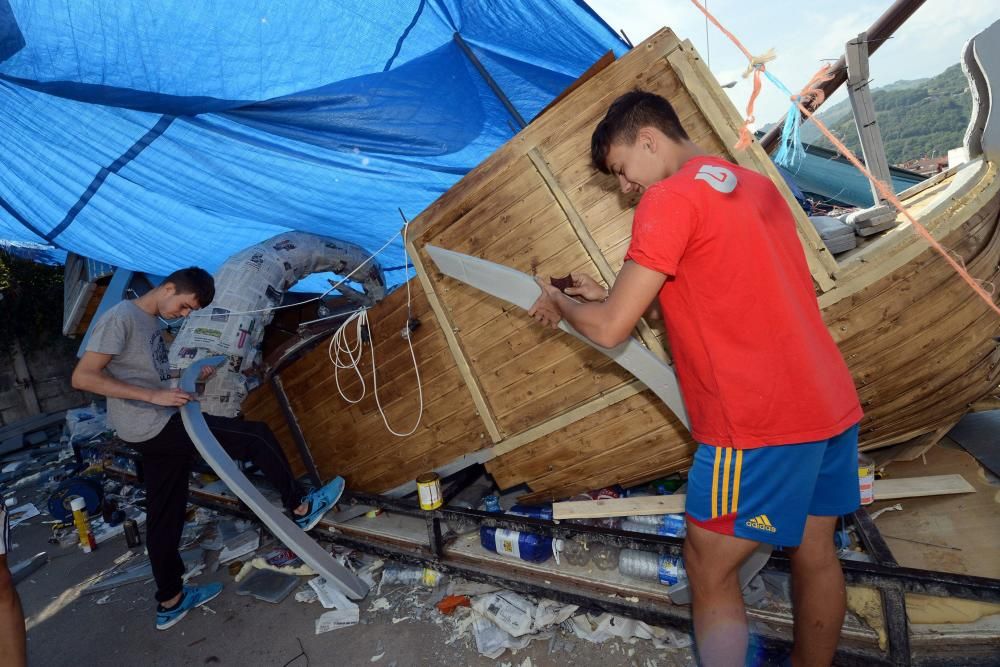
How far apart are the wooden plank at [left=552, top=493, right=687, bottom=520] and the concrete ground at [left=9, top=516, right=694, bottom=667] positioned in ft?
2.01

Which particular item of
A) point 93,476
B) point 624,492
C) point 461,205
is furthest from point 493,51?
point 93,476

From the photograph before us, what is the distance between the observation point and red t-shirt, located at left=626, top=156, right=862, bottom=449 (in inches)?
54.7

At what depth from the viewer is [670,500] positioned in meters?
2.79

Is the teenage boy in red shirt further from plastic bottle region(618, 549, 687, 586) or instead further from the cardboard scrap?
the cardboard scrap

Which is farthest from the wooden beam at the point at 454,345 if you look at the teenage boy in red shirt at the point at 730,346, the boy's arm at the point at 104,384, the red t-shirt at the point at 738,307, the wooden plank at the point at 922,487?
the wooden plank at the point at 922,487

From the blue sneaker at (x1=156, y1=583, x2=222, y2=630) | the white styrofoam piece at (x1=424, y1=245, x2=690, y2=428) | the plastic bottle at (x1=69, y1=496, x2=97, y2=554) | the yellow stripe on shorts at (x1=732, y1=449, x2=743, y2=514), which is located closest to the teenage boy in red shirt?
the yellow stripe on shorts at (x1=732, y1=449, x2=743, y2=514)

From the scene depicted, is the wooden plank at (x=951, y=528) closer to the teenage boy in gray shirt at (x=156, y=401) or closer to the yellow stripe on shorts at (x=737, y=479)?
the yellow stripe on shorts at (x=737, y=479)

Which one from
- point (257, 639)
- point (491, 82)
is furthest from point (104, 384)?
point (491, 82)

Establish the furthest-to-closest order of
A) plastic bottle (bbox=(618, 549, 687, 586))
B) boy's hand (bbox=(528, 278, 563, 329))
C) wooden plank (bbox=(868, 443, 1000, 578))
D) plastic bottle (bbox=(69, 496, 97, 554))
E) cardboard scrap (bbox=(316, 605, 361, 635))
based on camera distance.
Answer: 1. plastic bottle (bbox=(69, 496, 97, 554))
2. cardboard scrap (bbox=(316, 605, 361, 635))
3. plastic bottle (bbox=(618, 549, 687, 586))
4. wooden plank (bbox=(868, 443, 1000, 578))
5. boy's hand (bbox=(528, 278, 563, 329))

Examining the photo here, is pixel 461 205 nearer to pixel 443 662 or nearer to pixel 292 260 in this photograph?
pixel 292 260

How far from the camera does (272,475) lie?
11.6 feet

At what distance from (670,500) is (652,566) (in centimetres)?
38

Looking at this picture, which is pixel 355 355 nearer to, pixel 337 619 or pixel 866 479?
pixel 337 619

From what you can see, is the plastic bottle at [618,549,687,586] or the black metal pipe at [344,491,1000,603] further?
the plastic bottle at [618,549,687,586]
